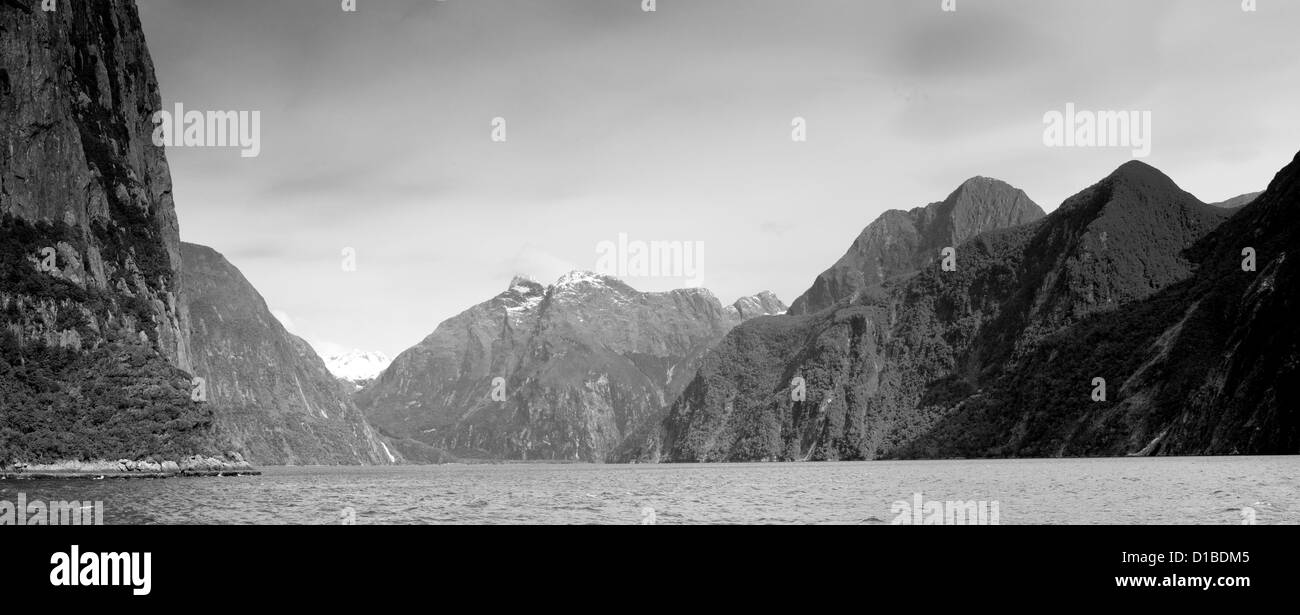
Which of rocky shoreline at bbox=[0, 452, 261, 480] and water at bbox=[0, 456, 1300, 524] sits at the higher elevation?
water at bbox=[0, 456, 1300, 524]

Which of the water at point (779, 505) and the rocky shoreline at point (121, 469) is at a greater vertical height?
the water at point (779, 505)

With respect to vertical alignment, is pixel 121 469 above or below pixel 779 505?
below

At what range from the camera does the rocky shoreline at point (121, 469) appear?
15862 cm

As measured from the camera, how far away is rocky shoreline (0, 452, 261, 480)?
520 ft

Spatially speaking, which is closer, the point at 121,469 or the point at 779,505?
the point at 779,505

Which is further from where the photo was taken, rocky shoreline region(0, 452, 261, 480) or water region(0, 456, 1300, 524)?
rocky shoreline region(0, 452, 261, 480)

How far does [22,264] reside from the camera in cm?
19562

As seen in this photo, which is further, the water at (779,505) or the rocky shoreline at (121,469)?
the rocky shoreline at (121,469)

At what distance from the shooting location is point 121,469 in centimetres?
17238
